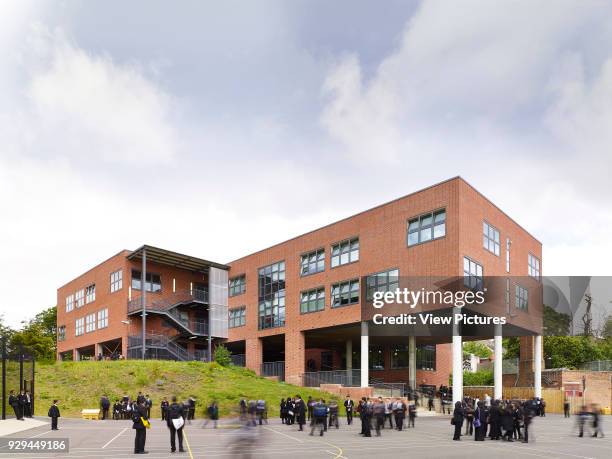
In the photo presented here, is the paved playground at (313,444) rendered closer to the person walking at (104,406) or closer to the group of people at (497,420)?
the group of people at (497,420)

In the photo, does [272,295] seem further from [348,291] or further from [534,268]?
[534,268]

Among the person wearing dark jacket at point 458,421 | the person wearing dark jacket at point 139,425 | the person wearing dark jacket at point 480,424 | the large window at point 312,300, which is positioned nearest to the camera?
the person wearing dark jacket at point 139,425

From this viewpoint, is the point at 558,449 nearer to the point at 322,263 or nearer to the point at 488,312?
the point at 488,312

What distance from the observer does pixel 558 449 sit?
2242 centimetres

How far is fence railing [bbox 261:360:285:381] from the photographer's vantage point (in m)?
54.7

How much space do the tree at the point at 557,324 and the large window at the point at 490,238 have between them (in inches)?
1038

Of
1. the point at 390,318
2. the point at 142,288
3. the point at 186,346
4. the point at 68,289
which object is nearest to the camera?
the point at 390,318

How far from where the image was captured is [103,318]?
63500 millimetres

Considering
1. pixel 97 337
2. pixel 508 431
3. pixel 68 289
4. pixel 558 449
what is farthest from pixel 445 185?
pixel 68 289

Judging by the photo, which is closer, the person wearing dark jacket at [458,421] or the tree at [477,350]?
the person wearing dark jacket at [458,421]

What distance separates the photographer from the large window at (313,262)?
5059cm

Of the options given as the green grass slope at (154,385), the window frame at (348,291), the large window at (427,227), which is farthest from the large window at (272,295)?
the large window at (427,227)

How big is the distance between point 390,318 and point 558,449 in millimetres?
22491

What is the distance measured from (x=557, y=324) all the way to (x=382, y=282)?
3459 cm
